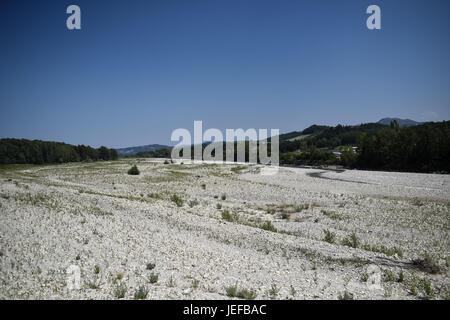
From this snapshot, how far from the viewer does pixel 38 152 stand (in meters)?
87.2

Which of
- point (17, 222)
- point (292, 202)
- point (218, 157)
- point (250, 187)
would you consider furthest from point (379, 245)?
point (218, 157)

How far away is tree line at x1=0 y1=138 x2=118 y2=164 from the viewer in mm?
82062

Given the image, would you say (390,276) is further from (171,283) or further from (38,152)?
(38,152)

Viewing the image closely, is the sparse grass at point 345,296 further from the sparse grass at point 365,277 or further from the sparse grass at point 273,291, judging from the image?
the sparse grass at point 273,291

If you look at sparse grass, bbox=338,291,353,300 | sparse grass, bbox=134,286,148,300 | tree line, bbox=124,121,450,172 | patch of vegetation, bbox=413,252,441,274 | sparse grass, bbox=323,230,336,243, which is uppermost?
tree line, bbox=124,121,450,172

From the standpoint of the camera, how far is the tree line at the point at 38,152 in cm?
8206

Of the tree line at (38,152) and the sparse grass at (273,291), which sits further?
the tree line at (38,152)

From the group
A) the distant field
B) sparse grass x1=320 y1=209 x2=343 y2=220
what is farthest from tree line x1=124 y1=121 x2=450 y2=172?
sparse grass x1=320 y1=209 x2=343 y2=220

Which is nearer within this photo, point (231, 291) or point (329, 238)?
point (231, 291)

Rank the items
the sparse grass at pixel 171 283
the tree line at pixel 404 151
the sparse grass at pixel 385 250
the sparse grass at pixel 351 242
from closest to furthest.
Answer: the sparse grass at pixel 171 283 → the sparse grass at pixel 385 250 → the sparse grass at pixel 351 242 → the tree line at pixel 404 151

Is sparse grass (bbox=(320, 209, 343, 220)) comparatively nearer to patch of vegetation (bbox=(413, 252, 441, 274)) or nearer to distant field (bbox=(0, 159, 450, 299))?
distant field (bbox=(0, 159, 450, 299))

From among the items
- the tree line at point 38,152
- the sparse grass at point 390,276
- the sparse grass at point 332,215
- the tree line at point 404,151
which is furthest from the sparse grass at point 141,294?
the tree line at point 38,152

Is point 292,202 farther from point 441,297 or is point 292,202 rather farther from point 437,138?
point 437,138

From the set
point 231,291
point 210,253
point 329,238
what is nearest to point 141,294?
point 231,291
